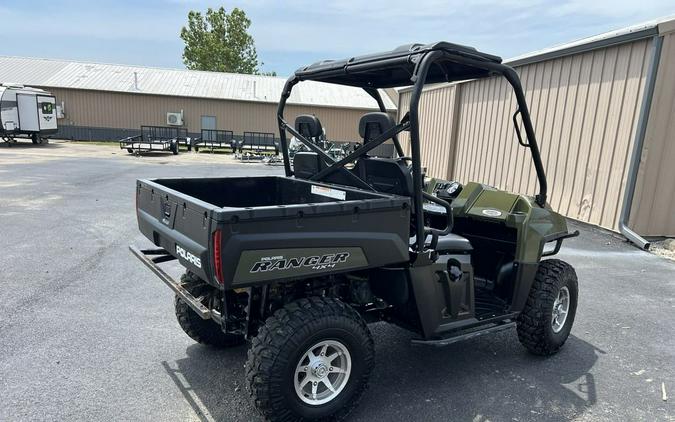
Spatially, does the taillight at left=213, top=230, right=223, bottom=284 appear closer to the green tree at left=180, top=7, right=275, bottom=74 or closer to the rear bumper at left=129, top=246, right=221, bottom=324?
the rear bumper at left=129, top=246, right=221, bottom=324

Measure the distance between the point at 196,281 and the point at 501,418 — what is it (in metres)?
2.26

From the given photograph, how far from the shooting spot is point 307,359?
276 centimetres

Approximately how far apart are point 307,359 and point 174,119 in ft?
102

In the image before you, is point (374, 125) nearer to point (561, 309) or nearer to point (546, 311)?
point (546, 311)

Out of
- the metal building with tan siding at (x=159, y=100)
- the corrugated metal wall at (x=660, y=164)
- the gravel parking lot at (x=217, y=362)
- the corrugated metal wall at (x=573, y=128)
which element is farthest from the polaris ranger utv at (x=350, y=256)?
the metal building with tan siding at (x=159, y=100)

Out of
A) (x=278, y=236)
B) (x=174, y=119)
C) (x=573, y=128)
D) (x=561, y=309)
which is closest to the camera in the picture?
(x=278, y=236)

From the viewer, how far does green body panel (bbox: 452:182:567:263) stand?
3.68 metres

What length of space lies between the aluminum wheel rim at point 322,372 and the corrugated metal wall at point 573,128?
738cm

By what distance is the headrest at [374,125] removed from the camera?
3169 mm

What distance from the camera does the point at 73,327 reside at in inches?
157

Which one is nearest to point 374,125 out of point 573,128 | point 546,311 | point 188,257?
point 188,257

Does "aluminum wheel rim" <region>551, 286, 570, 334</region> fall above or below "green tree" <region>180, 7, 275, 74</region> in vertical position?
below

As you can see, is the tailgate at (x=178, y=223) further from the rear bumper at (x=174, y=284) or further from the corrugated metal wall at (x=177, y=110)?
the corrugated metal wall at (x=177, y=110)

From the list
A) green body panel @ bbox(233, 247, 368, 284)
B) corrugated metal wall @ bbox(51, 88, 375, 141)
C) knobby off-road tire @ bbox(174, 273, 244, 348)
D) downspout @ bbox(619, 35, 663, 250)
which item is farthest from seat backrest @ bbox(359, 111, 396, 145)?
corrugated metal wall @ bbox(51, 88, 375, 141)
